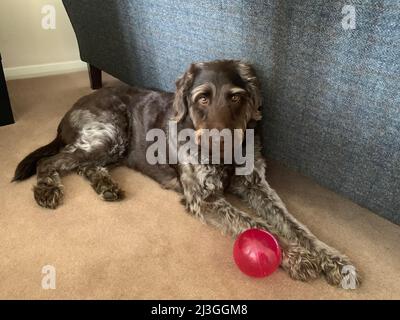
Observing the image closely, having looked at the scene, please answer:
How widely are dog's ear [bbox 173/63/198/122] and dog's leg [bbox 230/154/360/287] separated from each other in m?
0.46

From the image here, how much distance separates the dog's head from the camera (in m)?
1.89

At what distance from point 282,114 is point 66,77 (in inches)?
106

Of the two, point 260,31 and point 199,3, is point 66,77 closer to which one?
point 199,3

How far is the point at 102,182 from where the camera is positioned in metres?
2.36

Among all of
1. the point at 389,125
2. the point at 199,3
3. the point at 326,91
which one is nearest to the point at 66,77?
the point at 199,3

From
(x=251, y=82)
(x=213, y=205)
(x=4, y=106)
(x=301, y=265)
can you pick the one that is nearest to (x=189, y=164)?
(x=213, y=205)

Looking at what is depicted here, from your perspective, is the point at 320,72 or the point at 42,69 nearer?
the point at 320,72

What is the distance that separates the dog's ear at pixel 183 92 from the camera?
2012 millimetres

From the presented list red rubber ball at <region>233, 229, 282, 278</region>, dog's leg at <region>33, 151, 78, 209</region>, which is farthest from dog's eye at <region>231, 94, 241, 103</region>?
dog's leg at <region>33, 151, 78, 209</region>

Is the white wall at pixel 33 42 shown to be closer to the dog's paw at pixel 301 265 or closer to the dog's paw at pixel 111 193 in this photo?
the dog's paw at pixel 111 193

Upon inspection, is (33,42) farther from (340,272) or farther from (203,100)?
(340,272)

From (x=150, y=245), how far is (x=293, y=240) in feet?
2.22

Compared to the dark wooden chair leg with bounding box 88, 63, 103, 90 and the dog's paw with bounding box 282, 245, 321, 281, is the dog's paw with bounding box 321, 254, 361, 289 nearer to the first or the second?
the dog's paw with bounding box 282, 245, 321, 281

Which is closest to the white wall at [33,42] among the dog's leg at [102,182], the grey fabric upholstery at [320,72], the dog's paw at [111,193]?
the grey fabric upholstery at [320,72]
